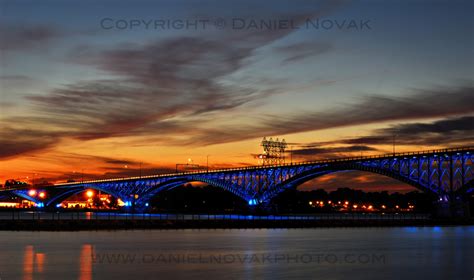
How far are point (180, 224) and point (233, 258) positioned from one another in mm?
49058

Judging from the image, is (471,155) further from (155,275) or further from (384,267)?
(155,275)

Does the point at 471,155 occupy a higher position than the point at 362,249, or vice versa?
the point at 471,155

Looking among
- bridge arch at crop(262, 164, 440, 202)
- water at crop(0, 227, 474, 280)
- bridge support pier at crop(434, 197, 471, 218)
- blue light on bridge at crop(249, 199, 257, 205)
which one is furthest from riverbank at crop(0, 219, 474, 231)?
blue light on bridge at crop(249, 199, 257, 205)

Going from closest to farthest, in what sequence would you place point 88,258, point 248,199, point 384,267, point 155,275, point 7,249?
point 155,275
point 384,267
point 88,258
point 7,249
point 248,199

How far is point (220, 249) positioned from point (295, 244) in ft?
34.9

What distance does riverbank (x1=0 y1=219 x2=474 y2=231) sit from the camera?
3828 inches

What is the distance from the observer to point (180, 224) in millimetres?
104188

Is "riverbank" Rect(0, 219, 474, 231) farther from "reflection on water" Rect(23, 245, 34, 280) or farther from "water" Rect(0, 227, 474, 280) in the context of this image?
"reflection on water" Rect(23, 245, 34, 280)

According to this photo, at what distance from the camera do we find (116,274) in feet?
144

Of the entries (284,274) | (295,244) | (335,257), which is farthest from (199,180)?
(284,274)

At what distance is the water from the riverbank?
51.8 ft

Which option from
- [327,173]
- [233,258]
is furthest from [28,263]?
[327,173]

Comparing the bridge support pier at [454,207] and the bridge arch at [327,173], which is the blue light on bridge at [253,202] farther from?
the bridge support pier at [454,207]

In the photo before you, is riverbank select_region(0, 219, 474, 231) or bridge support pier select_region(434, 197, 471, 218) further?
bridge support pier select_region(434, 197, 471, 218)
